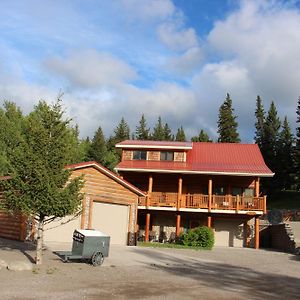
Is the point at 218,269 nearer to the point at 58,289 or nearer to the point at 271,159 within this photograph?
the point at 58,289

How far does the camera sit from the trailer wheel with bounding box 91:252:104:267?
1488 cm

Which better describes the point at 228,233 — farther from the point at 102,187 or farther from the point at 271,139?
the point at 271,139

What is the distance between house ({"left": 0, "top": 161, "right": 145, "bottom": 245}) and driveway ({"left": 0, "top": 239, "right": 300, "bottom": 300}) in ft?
12.8

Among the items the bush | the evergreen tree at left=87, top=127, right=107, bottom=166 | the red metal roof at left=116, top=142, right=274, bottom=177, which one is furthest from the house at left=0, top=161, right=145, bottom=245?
the evergreen tree at left=87, top=127, right=107, bottom=166

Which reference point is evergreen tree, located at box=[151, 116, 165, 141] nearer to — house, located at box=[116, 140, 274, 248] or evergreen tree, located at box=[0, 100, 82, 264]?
house, located at box=[116, 140, 274, 248]

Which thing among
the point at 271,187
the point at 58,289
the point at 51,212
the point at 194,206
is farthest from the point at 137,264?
the point at 271,187

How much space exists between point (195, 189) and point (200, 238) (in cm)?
642

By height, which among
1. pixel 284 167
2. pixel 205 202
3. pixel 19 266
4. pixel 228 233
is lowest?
pixel 19 266

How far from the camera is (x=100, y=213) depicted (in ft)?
79.7

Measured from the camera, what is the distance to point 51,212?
13.8 meters

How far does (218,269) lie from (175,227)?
1595 cm

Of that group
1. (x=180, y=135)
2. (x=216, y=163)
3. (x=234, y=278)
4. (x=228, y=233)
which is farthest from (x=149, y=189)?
(x=180, y=135)

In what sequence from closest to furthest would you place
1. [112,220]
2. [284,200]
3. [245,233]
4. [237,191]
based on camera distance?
[112,220], [245,233], [237,191], [284,200]

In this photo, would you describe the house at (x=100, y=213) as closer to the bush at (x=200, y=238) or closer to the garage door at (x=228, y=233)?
the bush at (x=200, y=238)
